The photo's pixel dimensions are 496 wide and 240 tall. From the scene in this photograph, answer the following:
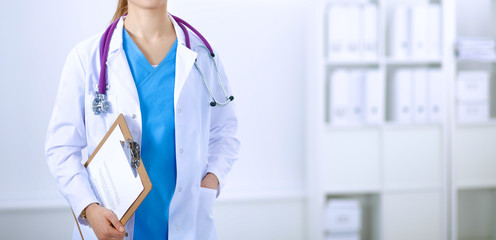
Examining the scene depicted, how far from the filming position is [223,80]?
140 centimetres

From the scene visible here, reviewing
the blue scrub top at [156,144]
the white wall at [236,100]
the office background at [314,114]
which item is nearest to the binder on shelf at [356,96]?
the office background at [314,114]

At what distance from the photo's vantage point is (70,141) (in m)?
1.12

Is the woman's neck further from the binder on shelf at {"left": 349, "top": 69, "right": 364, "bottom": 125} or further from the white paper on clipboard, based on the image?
the binder on shelf at {"left": 349, "top": 69, "right": 364, "bottom": 125}

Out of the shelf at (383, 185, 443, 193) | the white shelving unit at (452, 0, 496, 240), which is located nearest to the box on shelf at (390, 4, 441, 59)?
the white shelving unit at (452, 0, 496, 240)

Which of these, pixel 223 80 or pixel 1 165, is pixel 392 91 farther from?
pixel 1 165

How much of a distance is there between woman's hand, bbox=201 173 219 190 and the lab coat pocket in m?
0.02

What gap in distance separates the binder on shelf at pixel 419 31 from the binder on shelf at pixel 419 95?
0.37 ft

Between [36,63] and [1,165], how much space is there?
2.05 feet

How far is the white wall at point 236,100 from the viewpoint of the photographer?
2658 millimetres

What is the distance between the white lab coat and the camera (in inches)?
43.7

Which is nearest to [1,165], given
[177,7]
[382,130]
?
[177,7]

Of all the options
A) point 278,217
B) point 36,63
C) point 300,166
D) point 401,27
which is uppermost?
point 401,27

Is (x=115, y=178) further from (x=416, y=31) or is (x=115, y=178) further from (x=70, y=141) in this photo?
(x=416, y=31)

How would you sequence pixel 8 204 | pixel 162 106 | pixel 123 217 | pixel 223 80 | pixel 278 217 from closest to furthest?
pixel 123 217, pixel 162 106, pixel 223 80, pixel 8 204, pixel 278 217
